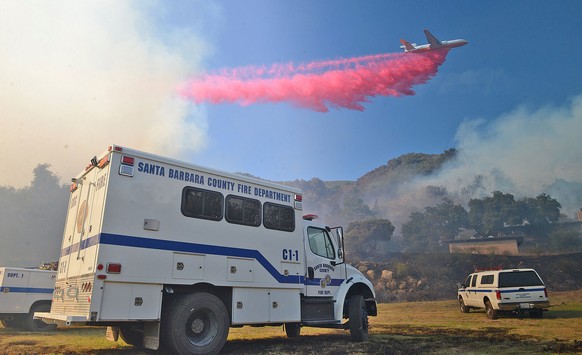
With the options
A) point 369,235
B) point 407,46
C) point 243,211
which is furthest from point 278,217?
point 369,235

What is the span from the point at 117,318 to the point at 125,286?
553mm

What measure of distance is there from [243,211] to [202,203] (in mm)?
1069

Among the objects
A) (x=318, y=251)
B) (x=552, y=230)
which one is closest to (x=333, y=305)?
(x=318, y=251)

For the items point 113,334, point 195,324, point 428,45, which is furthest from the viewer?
point 428,45

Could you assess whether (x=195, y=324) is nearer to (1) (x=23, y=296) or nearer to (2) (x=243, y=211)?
(2) (x=243, y=211)

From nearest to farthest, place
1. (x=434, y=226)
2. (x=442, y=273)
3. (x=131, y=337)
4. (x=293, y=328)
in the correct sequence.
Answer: (x=131, y=337), (x=293, y=328), (x=442, y=273), (x=434, y=226)

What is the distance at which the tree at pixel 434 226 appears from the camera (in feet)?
285

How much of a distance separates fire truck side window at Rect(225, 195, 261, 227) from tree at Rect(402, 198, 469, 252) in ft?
270

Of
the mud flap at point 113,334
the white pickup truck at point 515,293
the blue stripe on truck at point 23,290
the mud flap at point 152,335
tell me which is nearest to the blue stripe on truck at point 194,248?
the mud flap at point 152,335

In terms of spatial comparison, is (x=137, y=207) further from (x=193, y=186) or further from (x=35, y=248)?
(x=35, y=248)

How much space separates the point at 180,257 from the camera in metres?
8.02

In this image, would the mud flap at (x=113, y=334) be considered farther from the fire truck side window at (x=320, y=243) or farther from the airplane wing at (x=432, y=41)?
the airplane wing at (x=432, y=41)

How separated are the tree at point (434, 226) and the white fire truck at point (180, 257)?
81.7 m

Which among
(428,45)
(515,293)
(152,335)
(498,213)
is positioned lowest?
(152,335)
